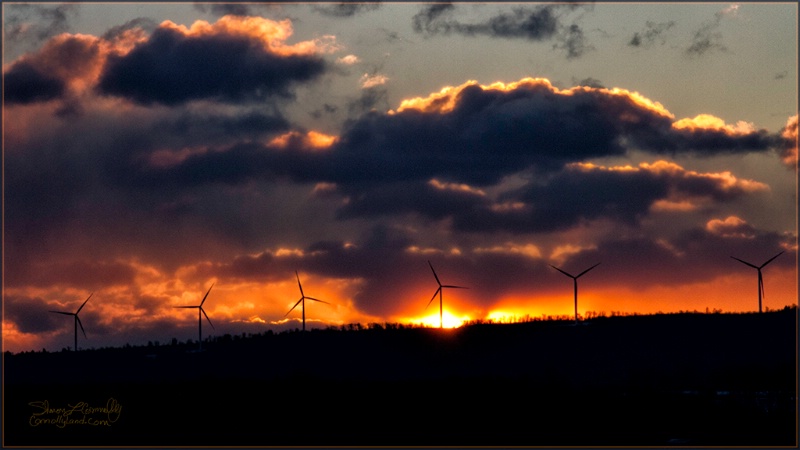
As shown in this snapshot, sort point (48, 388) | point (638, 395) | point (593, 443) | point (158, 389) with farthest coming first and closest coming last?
1. point (48, 388)
2. point (158, 389)
3. point (638, 395)
4. point (593, 443)

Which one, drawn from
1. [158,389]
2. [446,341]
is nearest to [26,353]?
[158,389]

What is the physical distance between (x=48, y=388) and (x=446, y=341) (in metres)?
46.4

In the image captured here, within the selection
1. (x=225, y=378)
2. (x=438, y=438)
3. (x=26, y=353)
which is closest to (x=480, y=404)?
(x=438, y=438)

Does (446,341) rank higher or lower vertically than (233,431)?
higher

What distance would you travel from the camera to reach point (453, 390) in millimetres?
111688

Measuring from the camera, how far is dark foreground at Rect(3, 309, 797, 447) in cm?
9369

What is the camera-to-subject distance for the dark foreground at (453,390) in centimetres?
9369

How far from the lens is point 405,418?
103812mm

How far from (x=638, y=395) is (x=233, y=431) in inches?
1388

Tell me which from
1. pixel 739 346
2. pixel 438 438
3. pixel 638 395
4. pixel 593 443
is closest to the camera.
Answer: pixel 593 443

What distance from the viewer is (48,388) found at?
137250mm

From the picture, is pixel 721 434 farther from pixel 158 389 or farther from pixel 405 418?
pixel 158 389

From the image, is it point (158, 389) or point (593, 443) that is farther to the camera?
point (158, 389)

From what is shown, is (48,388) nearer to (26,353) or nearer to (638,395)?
(26,353)
